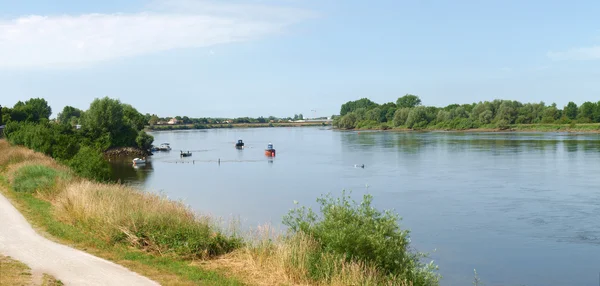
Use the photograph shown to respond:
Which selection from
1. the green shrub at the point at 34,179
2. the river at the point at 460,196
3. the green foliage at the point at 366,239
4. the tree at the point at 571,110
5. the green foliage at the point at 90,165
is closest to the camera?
the green foliage at the point at 366,239

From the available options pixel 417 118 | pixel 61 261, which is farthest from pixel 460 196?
pixel 417 118

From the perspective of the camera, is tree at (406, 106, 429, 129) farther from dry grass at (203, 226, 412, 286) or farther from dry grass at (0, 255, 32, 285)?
dry grass at (0, 255, 32, 285)

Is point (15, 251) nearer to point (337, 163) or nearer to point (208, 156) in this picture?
point (337, 163)

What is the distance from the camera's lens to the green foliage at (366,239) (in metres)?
12.7

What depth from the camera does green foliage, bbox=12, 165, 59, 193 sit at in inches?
881

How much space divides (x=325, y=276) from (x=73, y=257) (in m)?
5.51

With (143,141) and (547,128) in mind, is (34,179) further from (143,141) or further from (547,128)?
(547,128)

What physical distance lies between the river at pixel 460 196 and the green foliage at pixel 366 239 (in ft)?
9.45

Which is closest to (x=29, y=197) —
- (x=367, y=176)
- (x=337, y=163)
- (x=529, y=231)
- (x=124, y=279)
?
(x=124, y=279)

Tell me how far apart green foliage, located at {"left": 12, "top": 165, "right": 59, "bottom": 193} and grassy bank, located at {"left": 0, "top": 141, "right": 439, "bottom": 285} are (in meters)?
6.79

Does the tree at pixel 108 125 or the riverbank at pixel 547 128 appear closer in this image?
the tree at pixel 108 125

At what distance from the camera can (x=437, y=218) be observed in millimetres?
30297

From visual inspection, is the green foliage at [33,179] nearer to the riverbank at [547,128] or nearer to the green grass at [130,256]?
the green grass at [130,256]

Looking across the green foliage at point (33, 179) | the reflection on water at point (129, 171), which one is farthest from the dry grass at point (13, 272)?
the reflection on water at point (129, 171)
